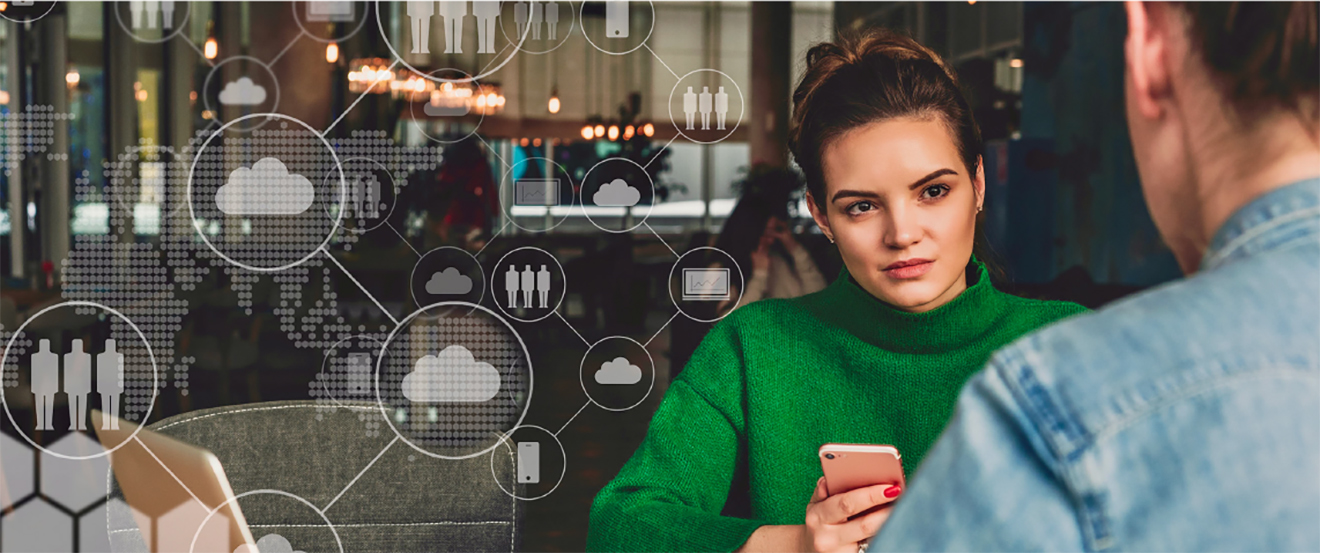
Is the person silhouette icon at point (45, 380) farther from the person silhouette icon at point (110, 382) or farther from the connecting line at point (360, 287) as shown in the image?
the connecting line at point (360, 287)

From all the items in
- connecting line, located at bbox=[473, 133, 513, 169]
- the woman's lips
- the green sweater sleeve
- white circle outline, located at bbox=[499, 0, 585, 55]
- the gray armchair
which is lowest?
the gray armchair

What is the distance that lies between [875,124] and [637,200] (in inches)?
24.5

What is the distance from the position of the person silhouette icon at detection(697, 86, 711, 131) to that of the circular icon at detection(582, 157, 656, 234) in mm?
156

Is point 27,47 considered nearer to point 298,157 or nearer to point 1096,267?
point 298,157

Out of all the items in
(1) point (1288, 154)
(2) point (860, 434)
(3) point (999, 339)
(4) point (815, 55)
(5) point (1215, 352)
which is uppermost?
(4) point (815, 55)

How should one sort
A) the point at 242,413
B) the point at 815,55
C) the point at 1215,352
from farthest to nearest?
the point at 242,413 → the point at 815,55 → the point at 1215,352

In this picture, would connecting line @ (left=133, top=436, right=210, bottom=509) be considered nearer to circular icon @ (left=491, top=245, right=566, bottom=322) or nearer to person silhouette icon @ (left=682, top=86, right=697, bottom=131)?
circular icon @ (left=491, top=245, right=566, bottom=322)

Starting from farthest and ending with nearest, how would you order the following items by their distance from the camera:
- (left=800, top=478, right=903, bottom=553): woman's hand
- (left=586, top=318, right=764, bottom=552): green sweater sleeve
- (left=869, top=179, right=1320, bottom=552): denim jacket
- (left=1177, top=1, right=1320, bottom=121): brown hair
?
(left=586, top=318, right=764, bottom=552): green sweater sleeve
(left=800, top=478, right=903, bottom=553): woman's hand
(left=1177, top=1, right=1320, bottom=121): brown hair
(left=869, top=179, right=1320, bottom=552): denim jacket

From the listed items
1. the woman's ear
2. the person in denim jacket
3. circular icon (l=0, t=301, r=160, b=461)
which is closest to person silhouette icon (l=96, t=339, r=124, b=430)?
circular icon (l=0, t=301, r=160, b=461)

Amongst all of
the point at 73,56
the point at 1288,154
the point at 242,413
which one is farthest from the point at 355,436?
the point at 1288,154

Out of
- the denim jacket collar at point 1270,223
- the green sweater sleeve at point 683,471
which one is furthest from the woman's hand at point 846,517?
the denim jacket collar at point 1270,223

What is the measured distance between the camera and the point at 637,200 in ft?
6.73

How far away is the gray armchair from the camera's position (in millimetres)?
1970

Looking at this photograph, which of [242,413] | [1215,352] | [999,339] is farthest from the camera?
[242,413]
